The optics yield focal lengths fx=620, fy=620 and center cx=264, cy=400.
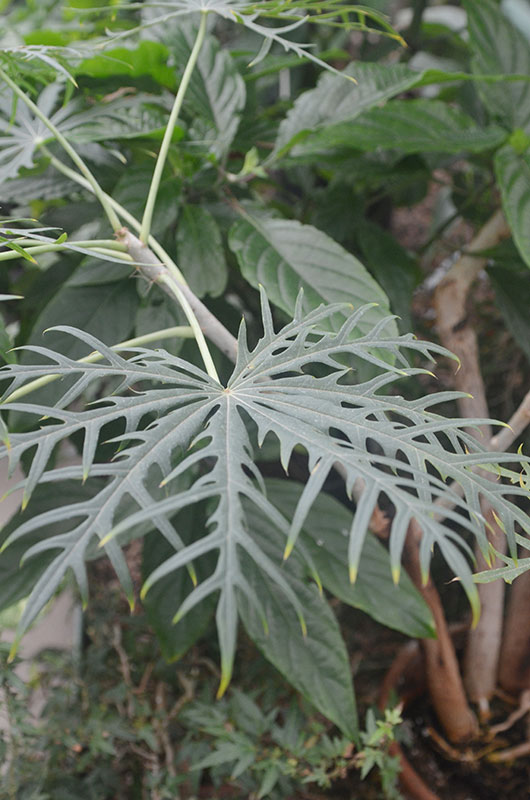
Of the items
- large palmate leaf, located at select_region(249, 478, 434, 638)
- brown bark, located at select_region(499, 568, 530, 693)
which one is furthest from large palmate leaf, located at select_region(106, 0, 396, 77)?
brown bark, located at select_region(499, 568, 530, 693)

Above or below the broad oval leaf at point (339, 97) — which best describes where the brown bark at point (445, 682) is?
below

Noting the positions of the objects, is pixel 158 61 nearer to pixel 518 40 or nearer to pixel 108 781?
pixel 518 40

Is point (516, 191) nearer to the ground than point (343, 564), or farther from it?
farther from it

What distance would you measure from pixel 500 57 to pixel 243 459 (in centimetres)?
66

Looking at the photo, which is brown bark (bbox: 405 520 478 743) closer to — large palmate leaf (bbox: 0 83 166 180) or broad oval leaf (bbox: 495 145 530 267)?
broad oval leaf (bbox: 495 145 530 267)

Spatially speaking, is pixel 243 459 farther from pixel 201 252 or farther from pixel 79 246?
pixel 201 252

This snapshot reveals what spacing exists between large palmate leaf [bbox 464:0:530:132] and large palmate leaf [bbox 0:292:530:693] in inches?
18.9

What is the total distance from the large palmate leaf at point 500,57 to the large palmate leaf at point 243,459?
1.57 feet

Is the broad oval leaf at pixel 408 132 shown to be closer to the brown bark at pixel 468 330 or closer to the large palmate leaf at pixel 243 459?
the brown bark at pixel 468 330

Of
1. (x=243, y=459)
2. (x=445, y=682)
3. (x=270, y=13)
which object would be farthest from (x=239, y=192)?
(x=445, y=682)

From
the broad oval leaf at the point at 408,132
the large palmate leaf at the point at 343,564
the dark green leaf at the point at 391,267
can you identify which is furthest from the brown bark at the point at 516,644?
the broad oval leaf at the point at 408,132

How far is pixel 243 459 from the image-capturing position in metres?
0.27

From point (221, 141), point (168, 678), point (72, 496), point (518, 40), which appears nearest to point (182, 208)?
point (221, 141)

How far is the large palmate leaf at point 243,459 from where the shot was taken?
0.76 ft
